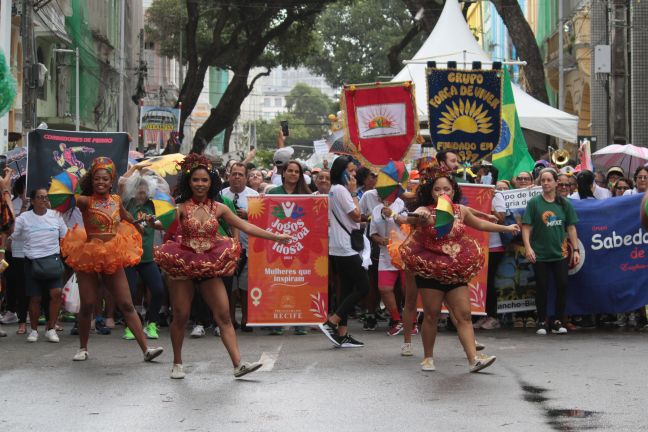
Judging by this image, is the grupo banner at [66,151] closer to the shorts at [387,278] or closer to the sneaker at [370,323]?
the shorts at [387,278]

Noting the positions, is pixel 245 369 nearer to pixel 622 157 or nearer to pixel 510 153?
pixel 510 153

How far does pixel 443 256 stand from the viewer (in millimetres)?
9906

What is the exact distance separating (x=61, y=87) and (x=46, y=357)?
36.7 m

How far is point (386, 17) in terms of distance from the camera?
2662 inches

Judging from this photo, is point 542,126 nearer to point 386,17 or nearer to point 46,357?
point 46,357

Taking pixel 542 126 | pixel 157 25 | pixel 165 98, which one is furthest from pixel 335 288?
pixel 165 98

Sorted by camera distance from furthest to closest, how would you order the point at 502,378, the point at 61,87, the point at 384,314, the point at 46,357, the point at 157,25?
the point at 157,25, the point at 61,87, the point at 384,314, the point at 46,357, the point at 502,378

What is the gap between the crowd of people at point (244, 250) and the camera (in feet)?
32.0

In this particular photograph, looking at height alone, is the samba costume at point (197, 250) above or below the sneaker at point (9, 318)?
above

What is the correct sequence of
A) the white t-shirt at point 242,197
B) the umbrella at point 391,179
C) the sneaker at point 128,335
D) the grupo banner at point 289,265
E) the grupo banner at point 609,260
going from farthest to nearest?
the white t-shirt at point 242,197, the grupo banner at point 609,260, the sneaker at point 128,335, the grupo banner at point 289,265, the umbrella at point 391,179

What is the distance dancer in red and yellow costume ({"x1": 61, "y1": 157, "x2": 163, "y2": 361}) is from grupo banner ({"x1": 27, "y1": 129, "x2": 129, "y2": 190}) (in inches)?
71.0

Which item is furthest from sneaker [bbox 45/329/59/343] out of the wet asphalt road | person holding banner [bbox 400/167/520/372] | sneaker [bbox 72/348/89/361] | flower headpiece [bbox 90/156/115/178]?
person holding banner [bbox 400/167/520/372]

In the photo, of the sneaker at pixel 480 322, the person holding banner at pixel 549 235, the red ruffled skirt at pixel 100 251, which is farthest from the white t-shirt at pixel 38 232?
the person holding banner at pixel 549 235

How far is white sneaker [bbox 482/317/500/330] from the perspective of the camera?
13562mm
